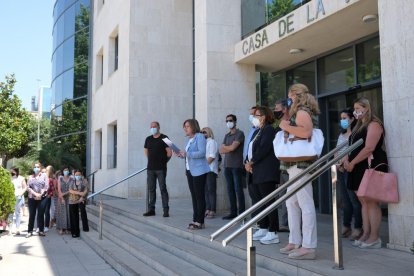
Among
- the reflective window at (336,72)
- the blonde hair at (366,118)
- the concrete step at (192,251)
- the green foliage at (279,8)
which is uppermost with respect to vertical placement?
the green foliage at (279,8)

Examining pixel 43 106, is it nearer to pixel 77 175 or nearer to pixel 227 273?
pixel 77 175

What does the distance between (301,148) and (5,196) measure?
18.0ft

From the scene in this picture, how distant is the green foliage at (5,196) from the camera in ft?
24.5

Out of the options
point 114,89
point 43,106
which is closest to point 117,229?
point 114,89

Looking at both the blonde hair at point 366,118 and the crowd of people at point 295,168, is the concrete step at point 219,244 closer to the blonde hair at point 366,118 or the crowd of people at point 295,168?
the crowd of people at point 295,168

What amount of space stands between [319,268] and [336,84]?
5495 millimetres

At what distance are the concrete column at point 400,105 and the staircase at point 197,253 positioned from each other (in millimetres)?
339

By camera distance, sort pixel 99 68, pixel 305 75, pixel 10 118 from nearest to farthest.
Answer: pixel 305 75 → pixel 99 68 → pixel 10 118

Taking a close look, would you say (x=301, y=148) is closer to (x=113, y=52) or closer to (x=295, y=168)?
(x=295, y=168)

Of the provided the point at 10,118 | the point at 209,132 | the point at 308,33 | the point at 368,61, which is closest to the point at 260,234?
the point at 209,132

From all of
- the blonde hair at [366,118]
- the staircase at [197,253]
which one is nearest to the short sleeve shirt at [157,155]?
the staircase at [197,253]

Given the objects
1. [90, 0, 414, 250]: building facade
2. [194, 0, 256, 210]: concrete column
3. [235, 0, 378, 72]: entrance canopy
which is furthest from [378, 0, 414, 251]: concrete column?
[194, 0, 256, 210]: concrete column

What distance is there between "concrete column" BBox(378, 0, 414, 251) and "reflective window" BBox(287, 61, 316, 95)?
4235 millimetres

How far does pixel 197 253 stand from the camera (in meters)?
5.64
